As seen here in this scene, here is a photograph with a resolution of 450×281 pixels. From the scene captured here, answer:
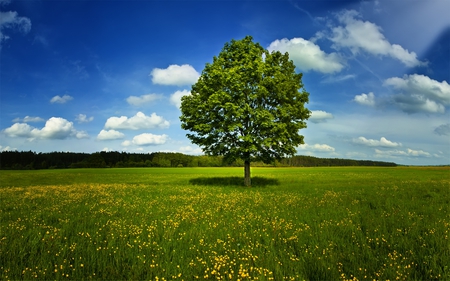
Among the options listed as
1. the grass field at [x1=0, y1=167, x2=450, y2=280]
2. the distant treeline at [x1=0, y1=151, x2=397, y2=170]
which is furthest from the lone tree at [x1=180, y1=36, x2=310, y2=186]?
the distant treeline at [x1=0, y1=151, x2=397, y2=170]

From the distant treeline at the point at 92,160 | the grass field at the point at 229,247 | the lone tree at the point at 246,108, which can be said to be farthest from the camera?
the distant treeline at the point at 92,160

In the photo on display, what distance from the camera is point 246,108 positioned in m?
24.7

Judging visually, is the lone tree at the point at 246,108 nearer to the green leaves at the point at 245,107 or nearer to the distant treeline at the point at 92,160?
the green leaves at the point at 245,107

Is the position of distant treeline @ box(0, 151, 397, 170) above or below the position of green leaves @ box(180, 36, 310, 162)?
below

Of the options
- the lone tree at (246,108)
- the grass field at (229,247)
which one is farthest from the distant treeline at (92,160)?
the grass field at (229,247)

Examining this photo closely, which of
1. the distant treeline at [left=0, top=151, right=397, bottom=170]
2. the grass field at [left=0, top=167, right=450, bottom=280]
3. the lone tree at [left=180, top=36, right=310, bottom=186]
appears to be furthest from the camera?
the distant treeline at [left=0, top=151, right=397, bottom=170]

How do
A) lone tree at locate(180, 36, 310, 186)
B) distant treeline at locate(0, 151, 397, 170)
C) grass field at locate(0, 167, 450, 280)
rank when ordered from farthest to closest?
distant treeline at locate(0, 151, 397, 170) < lone tree at locate(180, 36, 310, 186) < grass field at locate(0, 167, 450, 280)

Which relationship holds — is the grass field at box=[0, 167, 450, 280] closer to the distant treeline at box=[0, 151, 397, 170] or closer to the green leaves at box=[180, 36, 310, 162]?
the green leaves at box=[180, 36, 310, 162]

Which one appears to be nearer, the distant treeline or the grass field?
the grass field

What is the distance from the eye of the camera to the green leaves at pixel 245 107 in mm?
25094

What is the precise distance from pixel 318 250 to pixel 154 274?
191 inches

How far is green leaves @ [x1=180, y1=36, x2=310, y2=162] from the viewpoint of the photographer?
82.3 ft

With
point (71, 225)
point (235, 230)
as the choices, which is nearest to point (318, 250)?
point (235, 230)

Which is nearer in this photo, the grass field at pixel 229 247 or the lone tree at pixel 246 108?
the grass field at pixel 229 247
